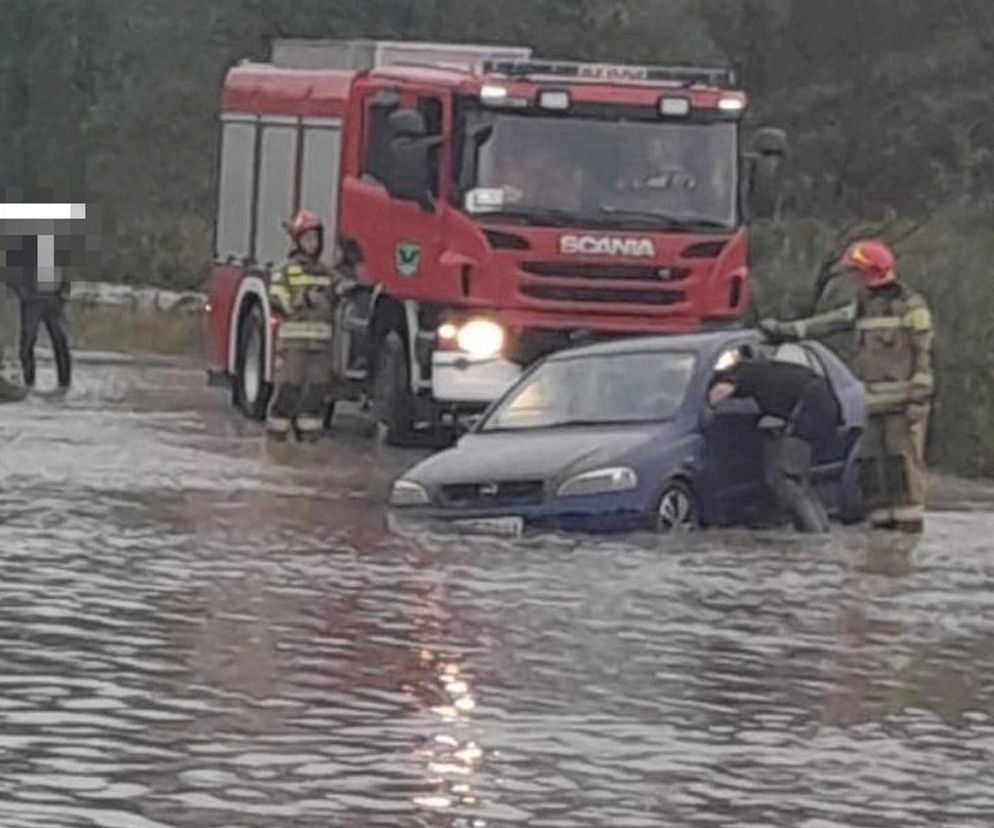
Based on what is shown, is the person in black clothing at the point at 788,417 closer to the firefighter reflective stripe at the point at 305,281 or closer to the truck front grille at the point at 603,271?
the truck front grille at the point at 603,271

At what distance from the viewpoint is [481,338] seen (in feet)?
78.1

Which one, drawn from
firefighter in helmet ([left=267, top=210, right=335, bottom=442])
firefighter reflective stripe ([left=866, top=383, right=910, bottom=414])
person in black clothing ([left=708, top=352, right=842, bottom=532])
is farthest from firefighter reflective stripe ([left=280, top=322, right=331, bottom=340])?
firefighter reflective stripe ([left=866, top=383, right=910, bottom=414])

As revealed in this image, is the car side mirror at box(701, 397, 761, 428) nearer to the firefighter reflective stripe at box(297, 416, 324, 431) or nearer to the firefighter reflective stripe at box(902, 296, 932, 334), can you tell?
the firefighter reflective stripe at box(902, 296, 932, 334)

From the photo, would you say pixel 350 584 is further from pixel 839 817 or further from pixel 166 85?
pixel 166 85

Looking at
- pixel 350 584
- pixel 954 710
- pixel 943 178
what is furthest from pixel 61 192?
pixel 954 710

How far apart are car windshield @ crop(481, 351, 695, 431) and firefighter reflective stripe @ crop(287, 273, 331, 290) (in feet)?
15.6

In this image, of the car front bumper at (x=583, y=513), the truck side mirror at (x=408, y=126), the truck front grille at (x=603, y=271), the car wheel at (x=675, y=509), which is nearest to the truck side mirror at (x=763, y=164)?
the truck front grille at (x=603, y=271)

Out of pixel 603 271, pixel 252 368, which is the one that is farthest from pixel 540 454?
pixel 252 368

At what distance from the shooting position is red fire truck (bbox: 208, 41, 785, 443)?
2372 centimetres

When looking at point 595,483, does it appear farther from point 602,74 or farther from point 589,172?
point 602,74

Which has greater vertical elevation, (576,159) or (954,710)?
(576,159)

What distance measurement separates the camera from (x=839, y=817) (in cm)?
1006

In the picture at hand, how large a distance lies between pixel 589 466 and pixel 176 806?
327 inches

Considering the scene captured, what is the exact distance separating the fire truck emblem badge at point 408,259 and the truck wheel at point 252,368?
299 cm
